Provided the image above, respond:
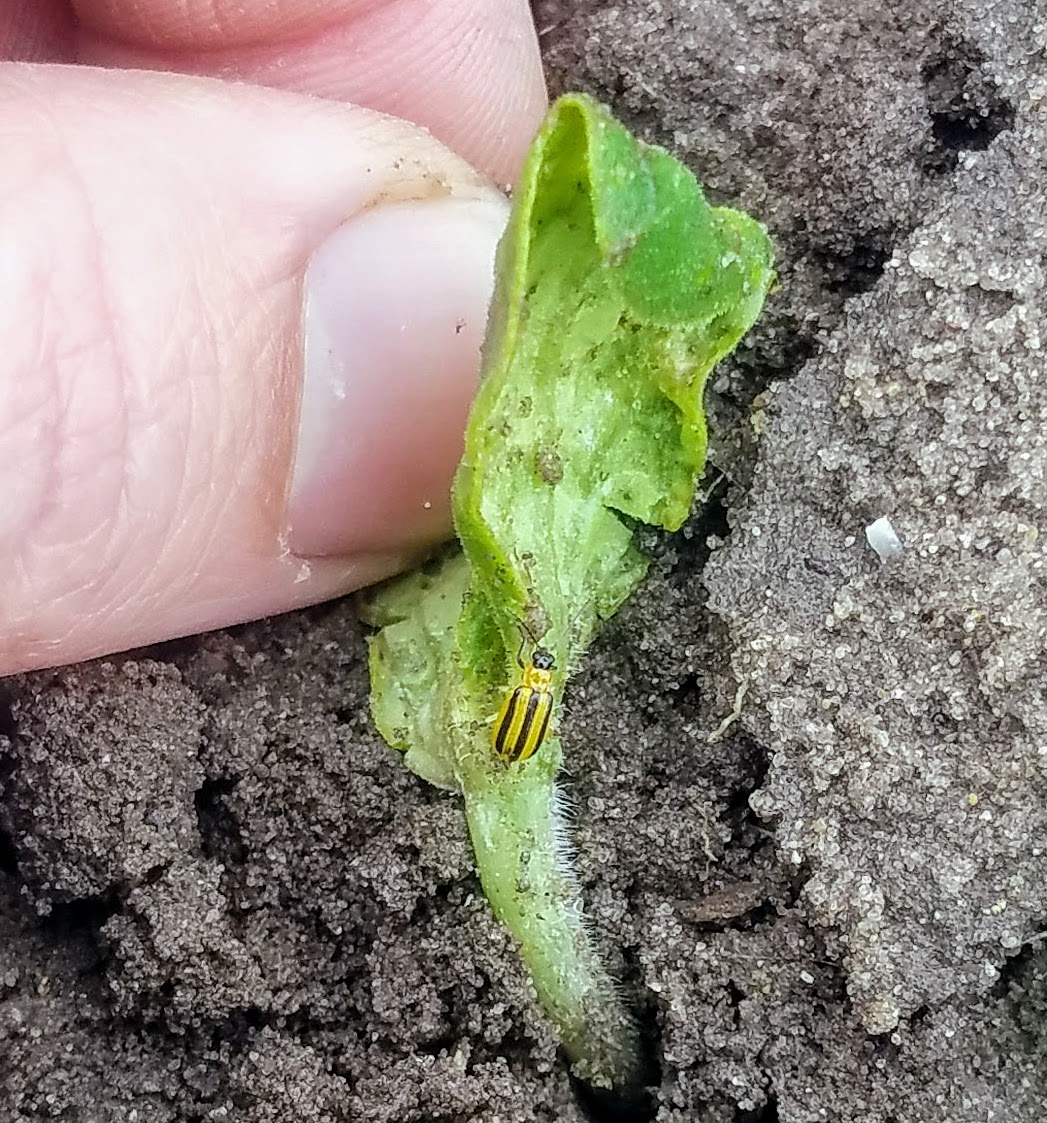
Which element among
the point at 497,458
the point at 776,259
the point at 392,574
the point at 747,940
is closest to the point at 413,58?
the point at 776,259

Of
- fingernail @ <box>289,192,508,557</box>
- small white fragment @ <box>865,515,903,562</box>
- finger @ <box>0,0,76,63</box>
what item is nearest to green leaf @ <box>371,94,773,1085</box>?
fingernail @ <box>289,192,508,557</box>

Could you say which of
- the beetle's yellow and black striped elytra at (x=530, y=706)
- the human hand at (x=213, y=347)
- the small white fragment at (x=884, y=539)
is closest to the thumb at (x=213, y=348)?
the human hand at (x=213, y=347)

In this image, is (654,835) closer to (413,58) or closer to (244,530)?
(244,530)

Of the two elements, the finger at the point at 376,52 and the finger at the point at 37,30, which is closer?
the finger at the point at 376,52

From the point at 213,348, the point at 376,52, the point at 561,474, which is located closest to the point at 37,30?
the point at 376,52

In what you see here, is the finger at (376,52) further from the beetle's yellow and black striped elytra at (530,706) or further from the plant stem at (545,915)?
the plant stem at (545,915)

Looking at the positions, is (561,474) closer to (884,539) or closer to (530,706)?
(530,706)
